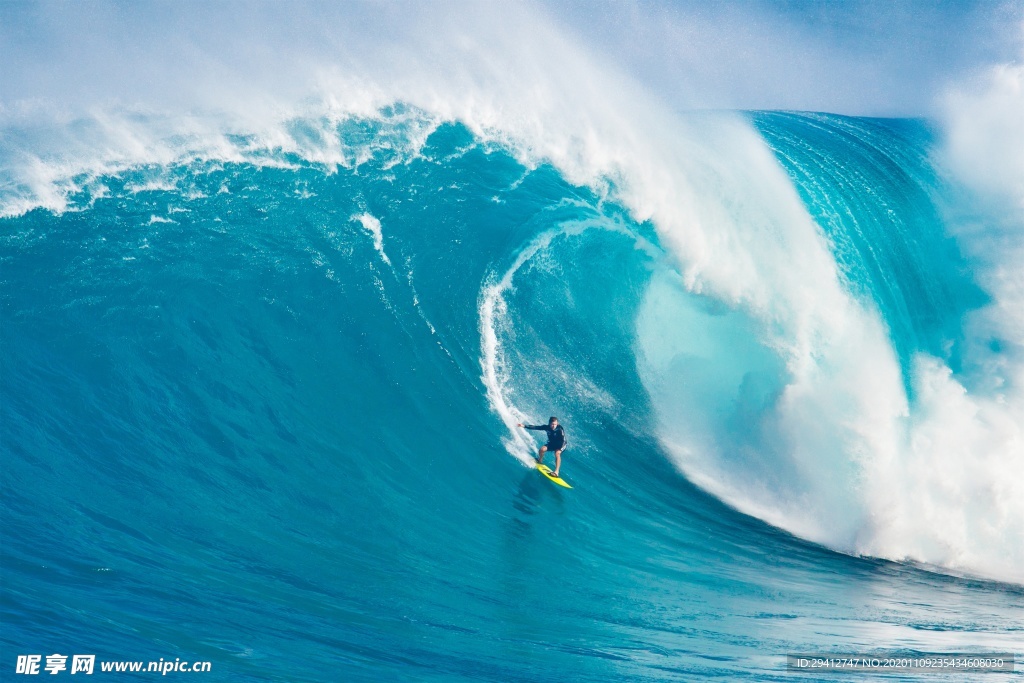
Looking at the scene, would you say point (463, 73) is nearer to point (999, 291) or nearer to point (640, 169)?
point (640, 169)

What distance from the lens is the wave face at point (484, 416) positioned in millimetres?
7508

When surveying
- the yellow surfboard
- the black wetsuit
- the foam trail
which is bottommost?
the yellow surfboard

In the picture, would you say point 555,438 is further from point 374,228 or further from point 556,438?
point 374,228

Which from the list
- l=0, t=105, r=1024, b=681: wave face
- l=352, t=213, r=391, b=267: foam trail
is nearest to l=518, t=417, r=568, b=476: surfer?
l=0, t=105, r=1024, b=681: wave face

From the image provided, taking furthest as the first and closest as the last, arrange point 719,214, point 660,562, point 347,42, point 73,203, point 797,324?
point 347,42 → point 719,214 → point 797,324 → point 73,203 → point 660,562

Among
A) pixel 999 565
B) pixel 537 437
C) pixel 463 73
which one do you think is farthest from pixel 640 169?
pixel 999 565

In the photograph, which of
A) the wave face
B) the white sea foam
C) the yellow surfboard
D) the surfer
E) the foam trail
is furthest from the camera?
the foam trail

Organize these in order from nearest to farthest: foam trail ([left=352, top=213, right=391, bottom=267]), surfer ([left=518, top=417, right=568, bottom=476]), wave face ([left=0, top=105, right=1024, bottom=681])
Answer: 1. wave face ([left=0, top=105, right=1024, bottom=681])
2. surfer ([left=518, top=417, right=568, bottom=476])
3. foam trail ([left=352, top=213, right=391, bottom=267])

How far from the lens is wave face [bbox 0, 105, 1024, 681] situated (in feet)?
24.6

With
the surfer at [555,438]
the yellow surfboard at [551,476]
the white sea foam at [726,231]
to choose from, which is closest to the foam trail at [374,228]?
the white sea foam at [726,231]

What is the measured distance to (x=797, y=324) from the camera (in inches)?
472

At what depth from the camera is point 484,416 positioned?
10.6 m

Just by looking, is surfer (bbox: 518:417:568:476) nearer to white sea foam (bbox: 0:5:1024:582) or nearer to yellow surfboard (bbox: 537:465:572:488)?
yellow surfboard (bbox: 537:465:572:488)

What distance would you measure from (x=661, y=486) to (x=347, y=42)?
10.1 m
